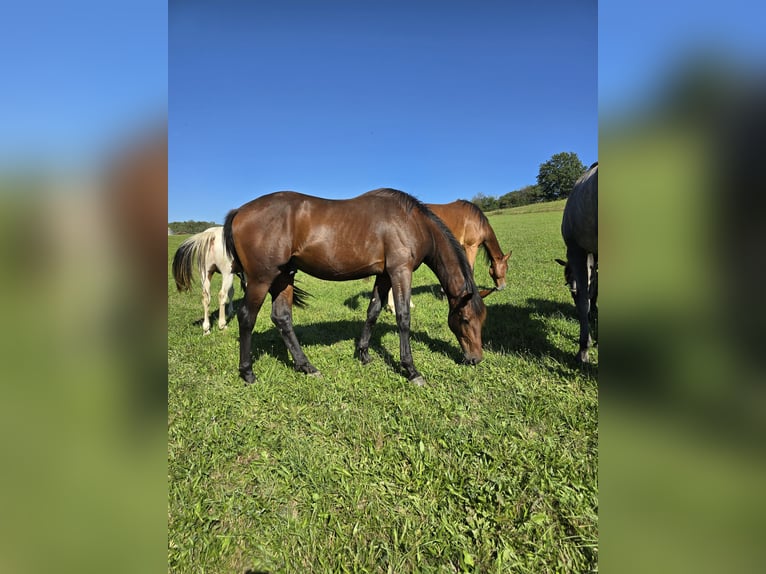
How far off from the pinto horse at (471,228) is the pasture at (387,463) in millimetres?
4141

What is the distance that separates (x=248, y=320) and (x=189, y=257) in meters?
3.98

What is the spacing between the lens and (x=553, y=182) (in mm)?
35719

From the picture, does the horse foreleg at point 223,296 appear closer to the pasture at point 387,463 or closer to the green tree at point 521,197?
the pasture at point 387,463

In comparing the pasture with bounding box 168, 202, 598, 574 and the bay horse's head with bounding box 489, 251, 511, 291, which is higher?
the bay horse's head with bounding box 489, 251, 511, 291

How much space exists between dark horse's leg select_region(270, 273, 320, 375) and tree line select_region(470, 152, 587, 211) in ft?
50.8

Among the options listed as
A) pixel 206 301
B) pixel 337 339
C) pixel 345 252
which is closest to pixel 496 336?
pixel 337 339

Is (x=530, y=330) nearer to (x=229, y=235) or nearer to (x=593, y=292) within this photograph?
(x=593, y=292)

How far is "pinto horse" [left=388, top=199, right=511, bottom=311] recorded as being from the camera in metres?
9.21

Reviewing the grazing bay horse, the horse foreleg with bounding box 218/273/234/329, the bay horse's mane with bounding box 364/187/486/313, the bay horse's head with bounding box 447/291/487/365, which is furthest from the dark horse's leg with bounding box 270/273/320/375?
the horse foreleg with bounding box 218/273/234/329

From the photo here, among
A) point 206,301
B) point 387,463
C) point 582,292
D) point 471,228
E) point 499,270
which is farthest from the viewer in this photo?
point 499,270

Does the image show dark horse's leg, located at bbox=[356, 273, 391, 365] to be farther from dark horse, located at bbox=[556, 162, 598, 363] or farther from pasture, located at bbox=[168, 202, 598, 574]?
dark horse, located at bbox=[556, 162, 598, 363]

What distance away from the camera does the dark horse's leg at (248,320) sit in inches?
173
